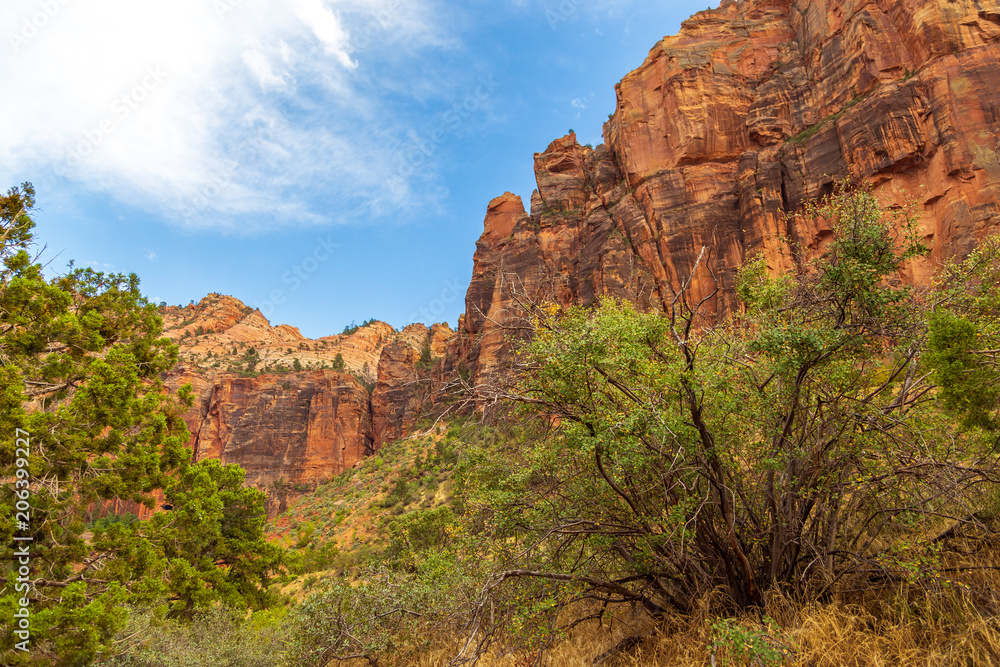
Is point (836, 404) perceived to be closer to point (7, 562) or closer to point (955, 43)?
point (7, 562)

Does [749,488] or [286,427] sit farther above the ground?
[286,427]

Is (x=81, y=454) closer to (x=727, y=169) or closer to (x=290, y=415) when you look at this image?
(x=727, y=169)

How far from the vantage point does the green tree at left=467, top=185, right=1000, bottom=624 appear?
490 cm

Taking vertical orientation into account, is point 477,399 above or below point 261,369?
below

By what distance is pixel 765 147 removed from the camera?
128 feet

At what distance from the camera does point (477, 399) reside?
17.1 ft

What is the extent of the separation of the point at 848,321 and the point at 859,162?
3514cm

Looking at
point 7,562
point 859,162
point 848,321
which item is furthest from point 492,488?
point 859,162

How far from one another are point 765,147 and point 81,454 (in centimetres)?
4510

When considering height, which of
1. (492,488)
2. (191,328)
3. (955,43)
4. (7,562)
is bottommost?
(7,562)

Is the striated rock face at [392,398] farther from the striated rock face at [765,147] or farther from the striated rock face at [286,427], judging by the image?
the striated rock face at [765,147]

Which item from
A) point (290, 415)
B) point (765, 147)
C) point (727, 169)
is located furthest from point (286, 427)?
point (765, 147)

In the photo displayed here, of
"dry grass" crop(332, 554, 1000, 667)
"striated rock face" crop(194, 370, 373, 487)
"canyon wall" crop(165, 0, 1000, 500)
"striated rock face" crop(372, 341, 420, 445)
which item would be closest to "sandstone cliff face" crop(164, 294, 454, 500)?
"striated rock face" crop(194, 370, 373, 487)

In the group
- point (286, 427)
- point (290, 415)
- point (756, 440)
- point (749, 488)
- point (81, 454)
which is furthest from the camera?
point (290, 415)
